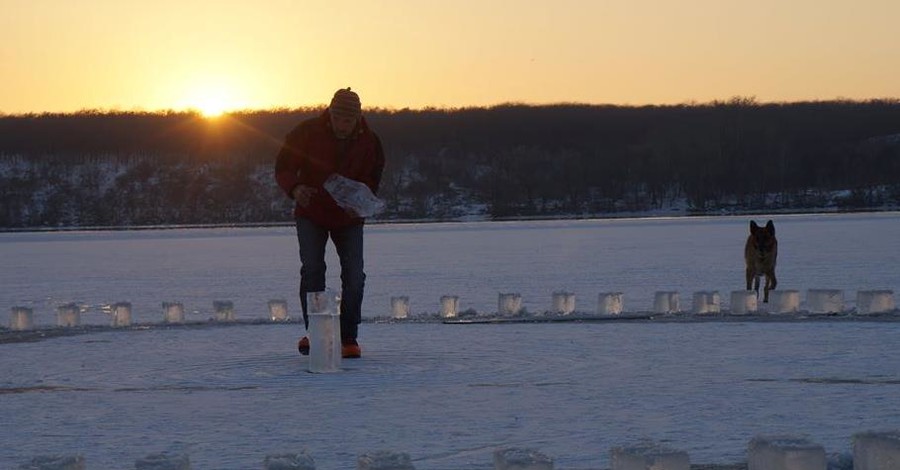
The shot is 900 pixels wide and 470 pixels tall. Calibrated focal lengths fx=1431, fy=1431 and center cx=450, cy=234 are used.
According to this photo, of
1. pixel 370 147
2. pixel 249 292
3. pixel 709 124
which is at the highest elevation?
pixel 709 124

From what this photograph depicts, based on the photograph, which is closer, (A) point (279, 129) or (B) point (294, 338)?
(B) point (294, 338)

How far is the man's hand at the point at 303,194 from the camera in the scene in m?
7.18

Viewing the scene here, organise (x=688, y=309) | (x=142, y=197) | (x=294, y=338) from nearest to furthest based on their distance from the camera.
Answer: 1. (x=294, y=338)
2. (x=688, y=309)
3. (x=142, y=197)

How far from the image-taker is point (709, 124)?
117 metres

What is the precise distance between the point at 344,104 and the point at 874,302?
12.6 feet

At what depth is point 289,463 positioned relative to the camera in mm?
3695

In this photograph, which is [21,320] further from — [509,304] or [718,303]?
[718,303]

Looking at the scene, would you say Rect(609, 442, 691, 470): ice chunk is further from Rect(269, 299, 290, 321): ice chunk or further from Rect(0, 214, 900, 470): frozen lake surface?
Rect(269, 299, 290, 321): ice chunk

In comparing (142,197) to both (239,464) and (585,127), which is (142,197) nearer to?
(585,127)

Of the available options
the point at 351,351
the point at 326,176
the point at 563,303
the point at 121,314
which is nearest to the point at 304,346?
the point at 351,351

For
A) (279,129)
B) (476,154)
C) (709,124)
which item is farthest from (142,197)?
(709,124)

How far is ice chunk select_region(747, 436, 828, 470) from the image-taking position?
3604mm

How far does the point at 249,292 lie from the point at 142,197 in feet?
331

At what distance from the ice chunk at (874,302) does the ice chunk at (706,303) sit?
35.9 inches
